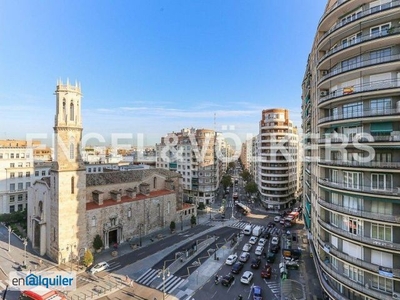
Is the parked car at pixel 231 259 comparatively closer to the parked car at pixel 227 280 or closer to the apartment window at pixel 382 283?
the parked car at pixel 227 280

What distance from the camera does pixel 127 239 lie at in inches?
1922

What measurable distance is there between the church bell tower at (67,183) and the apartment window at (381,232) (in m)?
39.2

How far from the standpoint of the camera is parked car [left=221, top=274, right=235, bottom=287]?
1315 inches

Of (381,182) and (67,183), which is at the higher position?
(381,182)

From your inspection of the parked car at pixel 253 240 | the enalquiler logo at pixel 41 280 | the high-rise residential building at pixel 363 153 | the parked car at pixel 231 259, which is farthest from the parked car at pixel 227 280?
the enalquiler logo at pixel 41 280

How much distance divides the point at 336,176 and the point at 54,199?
Answer: 3953cm

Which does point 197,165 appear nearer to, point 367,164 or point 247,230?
point 247,230

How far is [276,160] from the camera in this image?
234 feet

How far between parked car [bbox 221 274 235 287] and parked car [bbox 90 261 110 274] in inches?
687

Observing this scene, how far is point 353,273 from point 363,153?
10952 millimetres

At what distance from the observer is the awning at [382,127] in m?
21.9

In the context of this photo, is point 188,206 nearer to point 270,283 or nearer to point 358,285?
point 270,283

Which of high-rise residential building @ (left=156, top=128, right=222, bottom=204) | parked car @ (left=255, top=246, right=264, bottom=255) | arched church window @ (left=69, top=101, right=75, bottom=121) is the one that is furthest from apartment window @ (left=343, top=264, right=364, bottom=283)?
high-rise residential building @ (left=156, top=128, right=222, bottom=204)

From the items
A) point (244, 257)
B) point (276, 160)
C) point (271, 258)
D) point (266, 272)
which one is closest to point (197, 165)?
point (276, 160)
